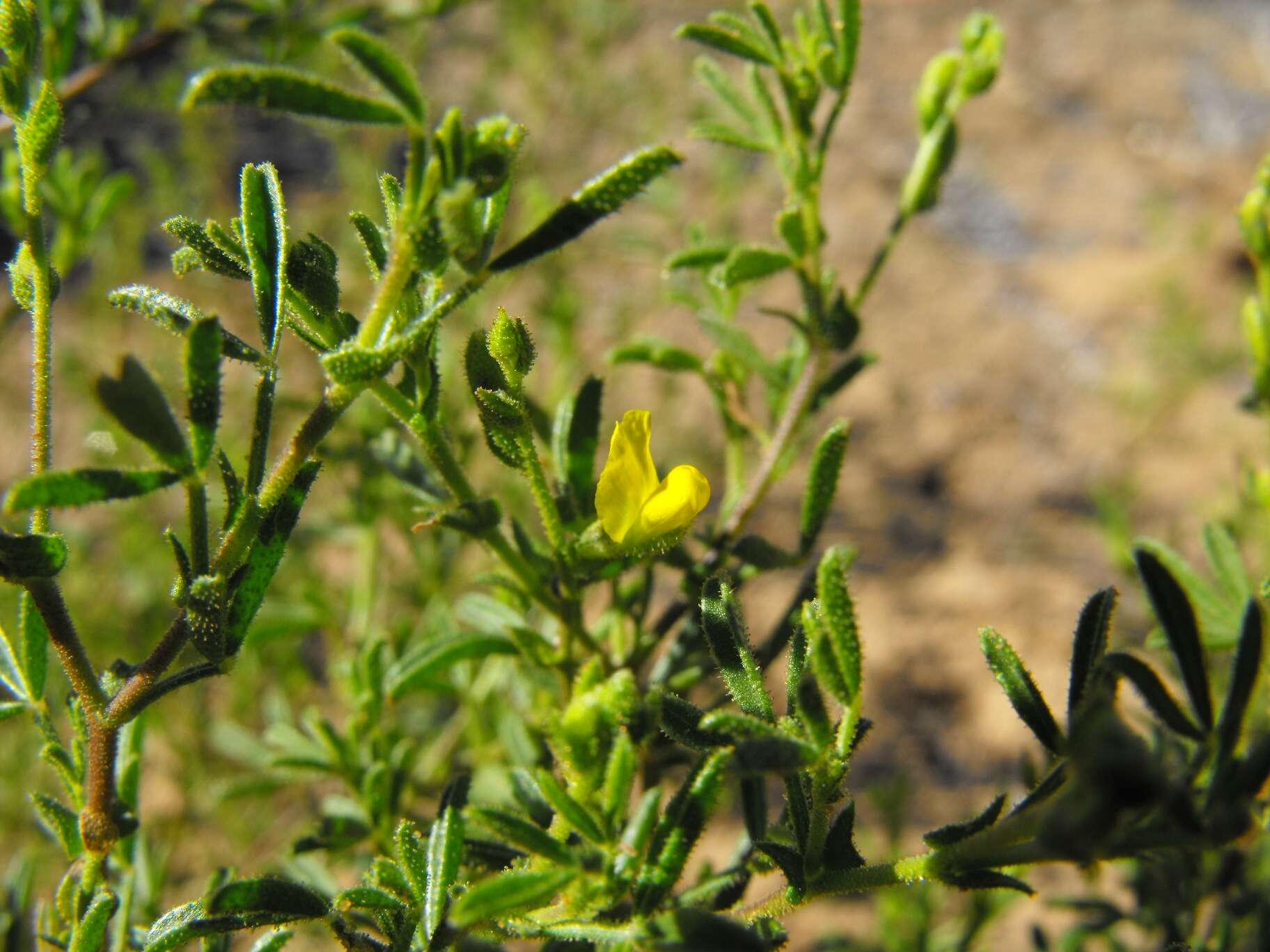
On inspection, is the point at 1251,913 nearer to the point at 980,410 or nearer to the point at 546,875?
the point at 546,875

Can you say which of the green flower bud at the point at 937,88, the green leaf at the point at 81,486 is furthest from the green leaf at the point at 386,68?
the green flower bud at the point at 937,88

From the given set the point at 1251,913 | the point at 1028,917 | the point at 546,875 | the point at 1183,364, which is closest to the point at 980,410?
the point at 1183,364

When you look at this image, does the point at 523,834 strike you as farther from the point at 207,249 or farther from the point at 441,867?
the point at 207,249

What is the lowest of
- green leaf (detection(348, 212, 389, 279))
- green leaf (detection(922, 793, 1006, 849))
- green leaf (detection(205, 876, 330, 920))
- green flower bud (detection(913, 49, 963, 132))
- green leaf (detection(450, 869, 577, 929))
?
green leaf (detection(922, 793, 1006, 849))

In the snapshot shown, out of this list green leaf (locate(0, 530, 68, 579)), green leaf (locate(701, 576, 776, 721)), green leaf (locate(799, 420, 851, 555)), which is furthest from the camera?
green leaf (locate(799, 420, 851, 555))

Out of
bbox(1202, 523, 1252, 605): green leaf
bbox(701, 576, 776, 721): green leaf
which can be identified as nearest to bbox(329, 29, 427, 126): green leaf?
bbox(701, 576, 776, 721): green leaf


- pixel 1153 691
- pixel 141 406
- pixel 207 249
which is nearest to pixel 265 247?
pixel 207 249

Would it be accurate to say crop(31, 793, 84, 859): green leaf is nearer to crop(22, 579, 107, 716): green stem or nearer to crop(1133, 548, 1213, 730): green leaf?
crop(22, 579, 107, 716): green stem
